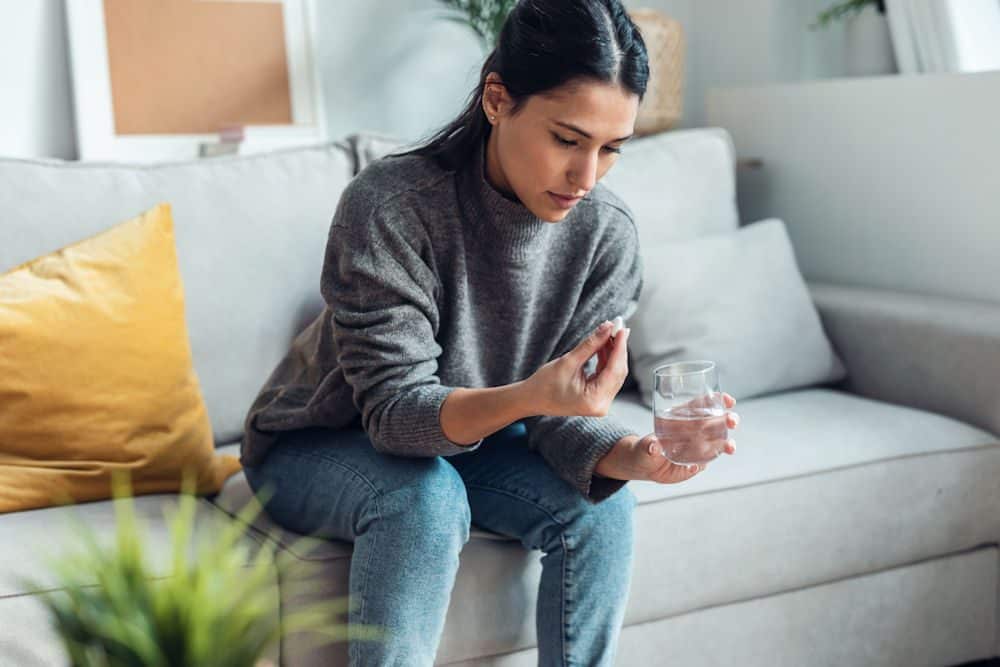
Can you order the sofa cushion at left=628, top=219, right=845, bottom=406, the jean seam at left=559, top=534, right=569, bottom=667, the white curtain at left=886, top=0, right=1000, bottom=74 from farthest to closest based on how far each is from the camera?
the white curtain at left=886, top=0, right=1000, bottom=74 → the sofa cushion at left=628, top=219, right=845, bottom=406 → the jean seam at left=559, top=534, right=569, bottom=667

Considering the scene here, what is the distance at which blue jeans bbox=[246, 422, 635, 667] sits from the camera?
1343 millimetres

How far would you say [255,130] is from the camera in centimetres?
244

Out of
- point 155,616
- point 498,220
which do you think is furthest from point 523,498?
point 155,616

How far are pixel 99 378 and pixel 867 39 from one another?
1.80 meters

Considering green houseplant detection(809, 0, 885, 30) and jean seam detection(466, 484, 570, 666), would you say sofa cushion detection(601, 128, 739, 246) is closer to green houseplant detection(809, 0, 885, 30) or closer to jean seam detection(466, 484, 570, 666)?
green houseplant detection(809, 0, 885, 30)

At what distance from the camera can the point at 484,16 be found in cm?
259

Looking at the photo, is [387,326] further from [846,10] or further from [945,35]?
[846,10]

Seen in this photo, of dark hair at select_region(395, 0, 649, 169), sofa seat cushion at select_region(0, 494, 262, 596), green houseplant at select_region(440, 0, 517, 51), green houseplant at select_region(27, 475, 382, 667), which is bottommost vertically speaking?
sofa seat cushion at select_region(0, 494, 262, 596)

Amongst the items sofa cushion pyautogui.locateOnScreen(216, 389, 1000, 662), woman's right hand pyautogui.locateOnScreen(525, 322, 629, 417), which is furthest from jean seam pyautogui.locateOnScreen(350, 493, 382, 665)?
woman's right hand pyautogui.locateOnScreen(525, 322, 629, 417)

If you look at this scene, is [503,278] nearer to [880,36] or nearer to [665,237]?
[665,237]

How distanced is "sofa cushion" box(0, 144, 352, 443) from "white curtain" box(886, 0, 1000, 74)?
1.31 metres

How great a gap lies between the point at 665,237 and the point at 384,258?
972 millimetres

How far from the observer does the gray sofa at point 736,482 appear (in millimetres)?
1660

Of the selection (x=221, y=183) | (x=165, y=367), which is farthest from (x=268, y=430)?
(x=221, y=183)
